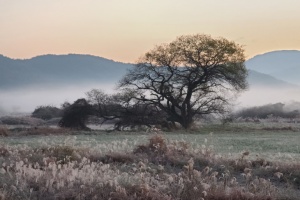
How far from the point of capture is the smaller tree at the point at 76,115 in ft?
156

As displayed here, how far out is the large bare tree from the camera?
50844 mm

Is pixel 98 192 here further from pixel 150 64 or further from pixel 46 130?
pixel 150 64

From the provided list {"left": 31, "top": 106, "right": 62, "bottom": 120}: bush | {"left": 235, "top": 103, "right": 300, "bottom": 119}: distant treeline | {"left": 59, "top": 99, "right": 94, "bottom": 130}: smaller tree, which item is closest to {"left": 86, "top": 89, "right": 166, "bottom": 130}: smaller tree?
{"left": 59, "top": 99, "right": 94, "bottom": 130}: smaller tree

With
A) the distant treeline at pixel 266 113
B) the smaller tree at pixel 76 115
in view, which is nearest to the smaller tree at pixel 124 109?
the smaller tree at pixel 76 115

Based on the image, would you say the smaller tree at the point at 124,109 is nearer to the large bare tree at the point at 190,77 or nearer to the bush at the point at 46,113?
the large bare tree at the point at 190,77

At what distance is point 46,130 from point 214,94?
18408 millimetres

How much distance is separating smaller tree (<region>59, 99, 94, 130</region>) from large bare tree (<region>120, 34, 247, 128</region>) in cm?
428

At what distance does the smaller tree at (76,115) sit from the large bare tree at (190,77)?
4.28 m

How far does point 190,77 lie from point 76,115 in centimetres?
1094

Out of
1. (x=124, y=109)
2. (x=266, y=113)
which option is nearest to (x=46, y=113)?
(x=266, y=113)

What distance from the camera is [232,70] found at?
167 feet

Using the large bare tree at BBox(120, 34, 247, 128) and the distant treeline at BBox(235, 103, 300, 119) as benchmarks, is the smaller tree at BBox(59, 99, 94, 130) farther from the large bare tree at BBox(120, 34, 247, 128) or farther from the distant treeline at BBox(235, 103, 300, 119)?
the distant treeline at BBox(235, 103, 300, 119)

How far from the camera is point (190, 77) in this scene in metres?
51.4

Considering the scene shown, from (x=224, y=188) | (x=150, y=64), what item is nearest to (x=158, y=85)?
(x=150, y=64)
